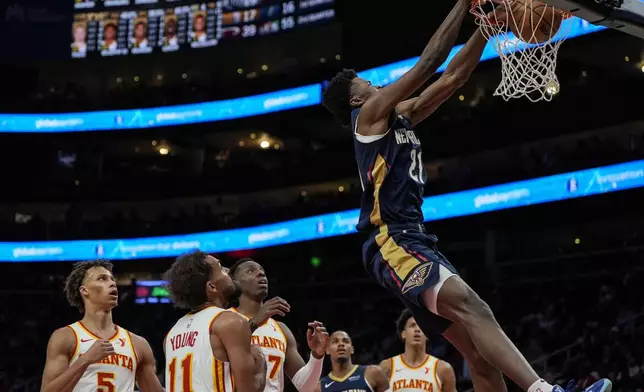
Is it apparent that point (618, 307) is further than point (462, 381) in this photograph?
Yes

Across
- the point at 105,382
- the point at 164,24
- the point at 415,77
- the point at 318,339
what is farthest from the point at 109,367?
the point at 164,24

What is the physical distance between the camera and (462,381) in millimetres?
16891

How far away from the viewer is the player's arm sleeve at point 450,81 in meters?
5.58

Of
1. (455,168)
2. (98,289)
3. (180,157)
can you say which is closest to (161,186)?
(180,157)

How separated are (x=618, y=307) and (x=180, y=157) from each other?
18.6 m

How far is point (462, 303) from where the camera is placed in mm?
4863

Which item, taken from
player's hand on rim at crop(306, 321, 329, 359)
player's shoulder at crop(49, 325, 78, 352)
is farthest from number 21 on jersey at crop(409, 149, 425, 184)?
player's shoulder at crop(49, 325, 78, 352)

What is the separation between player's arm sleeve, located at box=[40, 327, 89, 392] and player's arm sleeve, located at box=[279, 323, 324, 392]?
1.92 m

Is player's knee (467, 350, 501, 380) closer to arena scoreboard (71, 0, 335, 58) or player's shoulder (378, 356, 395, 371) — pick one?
player's shoulder (378, 356, 395, 371)

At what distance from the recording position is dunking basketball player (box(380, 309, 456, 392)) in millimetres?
9656

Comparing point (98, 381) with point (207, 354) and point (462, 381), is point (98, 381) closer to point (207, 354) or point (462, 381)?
point (207, 354)

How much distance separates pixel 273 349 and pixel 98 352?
2166 mm

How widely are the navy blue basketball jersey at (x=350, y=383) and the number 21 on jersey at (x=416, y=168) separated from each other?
16.5 ft

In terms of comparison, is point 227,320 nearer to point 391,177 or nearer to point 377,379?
point 391,177
